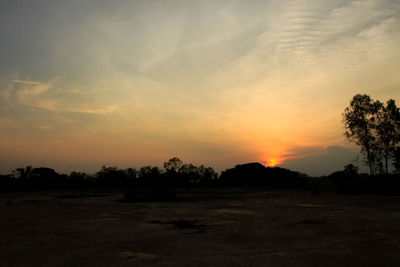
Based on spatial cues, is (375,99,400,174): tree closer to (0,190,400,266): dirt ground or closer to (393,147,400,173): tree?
(393,147,400,173): tree

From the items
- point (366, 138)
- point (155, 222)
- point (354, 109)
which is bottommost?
point (155, 222)

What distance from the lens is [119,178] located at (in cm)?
6975

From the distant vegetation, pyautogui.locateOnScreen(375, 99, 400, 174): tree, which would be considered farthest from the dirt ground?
pyautogui.locateOnScreen(375, 99, 400, 174): tree

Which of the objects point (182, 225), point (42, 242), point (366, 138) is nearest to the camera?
point (42, 242)

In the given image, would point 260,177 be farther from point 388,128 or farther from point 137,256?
point 137,256

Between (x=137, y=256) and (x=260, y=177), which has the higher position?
(x=260, y=177)

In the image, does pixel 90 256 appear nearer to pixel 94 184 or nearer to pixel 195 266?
pixel 195 266

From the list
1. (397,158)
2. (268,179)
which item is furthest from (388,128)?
(268,179)

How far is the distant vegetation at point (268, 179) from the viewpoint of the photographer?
120ft

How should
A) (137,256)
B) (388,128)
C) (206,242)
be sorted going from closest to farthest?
(137,256)
(206,242)
(388,128)

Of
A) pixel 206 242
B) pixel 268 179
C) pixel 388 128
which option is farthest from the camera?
pixel 268 179

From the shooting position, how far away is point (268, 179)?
7025cm

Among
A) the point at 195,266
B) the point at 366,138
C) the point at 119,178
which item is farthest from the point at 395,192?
the point at 119,178

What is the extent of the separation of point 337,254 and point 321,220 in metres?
6.89
